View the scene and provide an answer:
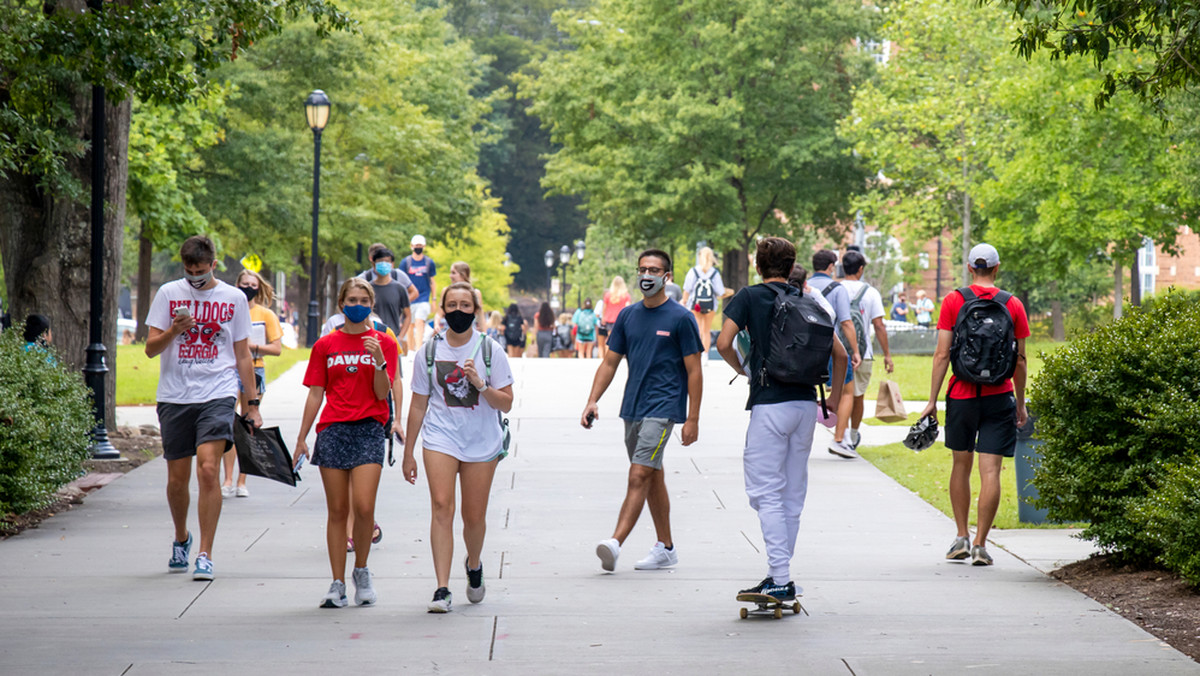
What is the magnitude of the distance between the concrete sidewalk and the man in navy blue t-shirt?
1.63 ft

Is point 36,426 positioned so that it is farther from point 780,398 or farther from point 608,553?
point 780,398

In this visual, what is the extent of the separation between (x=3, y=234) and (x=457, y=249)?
5181cm

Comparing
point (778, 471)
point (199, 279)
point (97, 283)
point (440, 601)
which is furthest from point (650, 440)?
point (97, 283)

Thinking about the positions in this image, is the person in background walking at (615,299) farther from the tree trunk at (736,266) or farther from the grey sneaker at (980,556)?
the tree trunk at (736,266)

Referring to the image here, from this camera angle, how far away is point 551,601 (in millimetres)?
7574

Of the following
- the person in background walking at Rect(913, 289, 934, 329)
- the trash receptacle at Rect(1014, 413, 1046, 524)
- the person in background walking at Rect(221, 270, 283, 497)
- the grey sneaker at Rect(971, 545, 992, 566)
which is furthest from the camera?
the person in background walking at Rect(913, 289, 934, 329)

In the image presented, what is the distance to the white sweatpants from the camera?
23.8 ft

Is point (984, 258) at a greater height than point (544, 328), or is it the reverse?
point (984, 258)

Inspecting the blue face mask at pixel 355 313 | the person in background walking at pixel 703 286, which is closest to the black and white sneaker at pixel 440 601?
the blue face mask at pixel 355 313

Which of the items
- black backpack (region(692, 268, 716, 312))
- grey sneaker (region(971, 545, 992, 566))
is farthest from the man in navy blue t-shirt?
black backpack (region(692, 268, 716, 312))

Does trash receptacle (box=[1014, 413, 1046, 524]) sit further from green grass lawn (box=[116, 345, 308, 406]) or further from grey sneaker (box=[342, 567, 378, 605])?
green grass lawn (box=[116, 345, 308, 406])

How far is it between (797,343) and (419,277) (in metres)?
14.9

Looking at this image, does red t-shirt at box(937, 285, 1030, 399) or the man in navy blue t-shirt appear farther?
red t-shirt at box(937, 285, 1030, 399)

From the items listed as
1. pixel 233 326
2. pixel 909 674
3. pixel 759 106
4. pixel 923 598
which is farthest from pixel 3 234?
pixel 759 106
